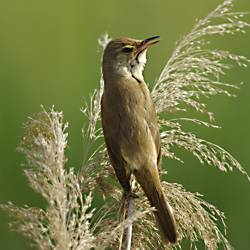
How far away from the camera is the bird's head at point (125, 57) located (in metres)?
3.07

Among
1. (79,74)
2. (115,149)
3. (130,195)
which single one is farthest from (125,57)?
(79,74)

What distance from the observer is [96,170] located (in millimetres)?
2426

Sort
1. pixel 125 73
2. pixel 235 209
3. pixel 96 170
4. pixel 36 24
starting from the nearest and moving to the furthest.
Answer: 1. pixel 96 170
2. pixel 125 73
3. pixel 235 209
4. pixel 36 24

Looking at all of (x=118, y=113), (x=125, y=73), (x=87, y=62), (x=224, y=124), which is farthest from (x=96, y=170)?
(x=87, y=62)

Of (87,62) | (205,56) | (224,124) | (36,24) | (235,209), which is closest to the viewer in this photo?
(205,56)

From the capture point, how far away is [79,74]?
447 centimetres

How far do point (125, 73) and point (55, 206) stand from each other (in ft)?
4.30

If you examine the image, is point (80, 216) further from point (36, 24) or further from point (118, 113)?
point (36, 24)

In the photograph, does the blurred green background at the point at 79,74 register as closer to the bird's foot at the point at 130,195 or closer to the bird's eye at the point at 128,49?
the bird's eye at the point at 128,49

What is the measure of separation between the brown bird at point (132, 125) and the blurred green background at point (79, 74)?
31.6 inches

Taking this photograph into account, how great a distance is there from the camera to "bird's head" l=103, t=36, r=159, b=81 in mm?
3074

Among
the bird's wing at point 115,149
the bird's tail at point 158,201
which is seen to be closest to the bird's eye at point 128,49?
the bird's wing at point 115,149

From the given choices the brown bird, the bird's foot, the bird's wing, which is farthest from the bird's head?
the bird's foot

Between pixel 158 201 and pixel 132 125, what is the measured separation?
0.42m
